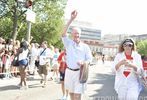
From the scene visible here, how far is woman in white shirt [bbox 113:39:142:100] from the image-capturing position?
20.8ft

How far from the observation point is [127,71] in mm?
6434

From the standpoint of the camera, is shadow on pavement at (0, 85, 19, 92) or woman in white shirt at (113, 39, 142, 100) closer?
woman in white shirt at (113, 39, 142, 100)

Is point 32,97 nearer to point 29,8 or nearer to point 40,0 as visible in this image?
point 29,8

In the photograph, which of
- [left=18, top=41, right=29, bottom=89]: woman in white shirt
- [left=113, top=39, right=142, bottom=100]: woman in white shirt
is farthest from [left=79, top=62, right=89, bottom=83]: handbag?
[left=18, top=41, right=29, bottom=89]: woman in white shirt

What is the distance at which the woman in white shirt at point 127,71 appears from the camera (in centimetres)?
635

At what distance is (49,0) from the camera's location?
160 feet

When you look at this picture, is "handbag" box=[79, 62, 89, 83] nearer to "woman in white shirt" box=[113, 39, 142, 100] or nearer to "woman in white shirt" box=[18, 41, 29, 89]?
"woman in white shirt" box=[113, 39, 142, 100]

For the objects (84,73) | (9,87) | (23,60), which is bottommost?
(9,87)

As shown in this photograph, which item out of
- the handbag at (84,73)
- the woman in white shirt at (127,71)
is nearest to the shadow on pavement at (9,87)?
the handbag at (84,73)

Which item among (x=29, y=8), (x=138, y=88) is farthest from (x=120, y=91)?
(x=29, y=8)

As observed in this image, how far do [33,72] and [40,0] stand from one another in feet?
93.9

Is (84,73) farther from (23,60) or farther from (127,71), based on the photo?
(23,60)

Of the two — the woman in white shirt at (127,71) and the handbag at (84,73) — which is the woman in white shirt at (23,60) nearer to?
the handbag at (84,73)

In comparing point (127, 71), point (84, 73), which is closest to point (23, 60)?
point (84, 73)
